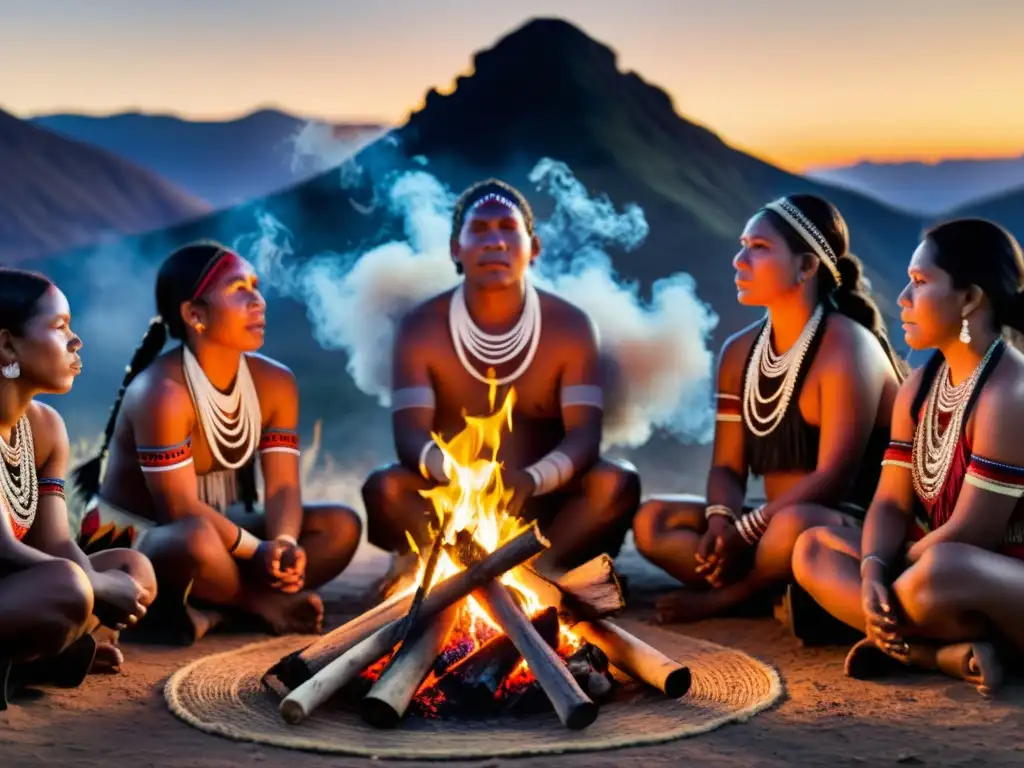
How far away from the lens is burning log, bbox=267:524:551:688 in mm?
4453

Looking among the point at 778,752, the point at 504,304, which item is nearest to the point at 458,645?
the point at 778,752

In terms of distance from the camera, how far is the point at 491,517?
16.6 ft

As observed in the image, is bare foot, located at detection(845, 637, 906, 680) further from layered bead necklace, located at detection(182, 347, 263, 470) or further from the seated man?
layered bead necklace, located at detection(182, 347, 263, 470)

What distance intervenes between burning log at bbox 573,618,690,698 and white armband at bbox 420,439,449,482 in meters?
1.25

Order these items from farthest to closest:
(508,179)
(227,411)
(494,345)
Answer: (508,179) → (494,345) → (227,411)

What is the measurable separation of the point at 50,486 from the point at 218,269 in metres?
1.31

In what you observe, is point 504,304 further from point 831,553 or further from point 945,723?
point 945,723

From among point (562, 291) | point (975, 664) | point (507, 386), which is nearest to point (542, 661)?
point (975, 664)

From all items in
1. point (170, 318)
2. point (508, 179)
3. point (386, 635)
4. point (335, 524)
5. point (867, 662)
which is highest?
point (508, 179)

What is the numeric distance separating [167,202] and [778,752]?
8336mm

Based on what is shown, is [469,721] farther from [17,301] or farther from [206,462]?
[17,301]

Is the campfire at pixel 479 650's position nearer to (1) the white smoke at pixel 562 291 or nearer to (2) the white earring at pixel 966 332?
(2) the white earring at pixel 966 332

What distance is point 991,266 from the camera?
15.5 ft

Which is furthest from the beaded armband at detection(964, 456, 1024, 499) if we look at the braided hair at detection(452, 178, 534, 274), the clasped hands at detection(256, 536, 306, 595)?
the clasped hands at detection(256, 536, 306, 595)
